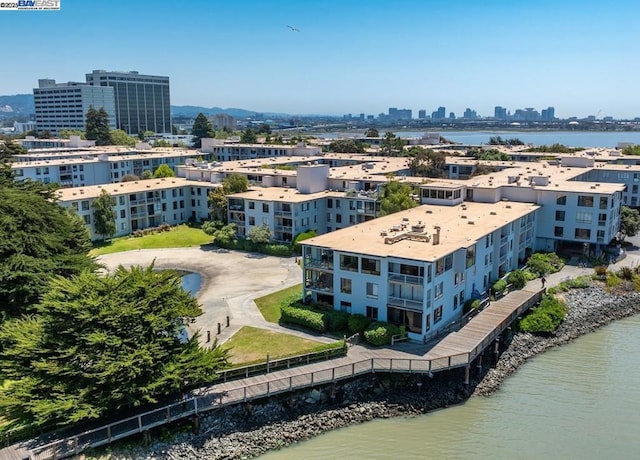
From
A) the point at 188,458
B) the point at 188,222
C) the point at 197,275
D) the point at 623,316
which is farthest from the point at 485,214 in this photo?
the point at 188,222

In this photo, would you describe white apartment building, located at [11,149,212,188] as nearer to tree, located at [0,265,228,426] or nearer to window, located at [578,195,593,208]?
tree, located at [0,265,228,426]

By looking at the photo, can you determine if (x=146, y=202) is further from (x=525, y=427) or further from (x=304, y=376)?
(x=525, y=427)

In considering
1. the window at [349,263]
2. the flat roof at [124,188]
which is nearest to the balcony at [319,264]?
the window at [349,263]

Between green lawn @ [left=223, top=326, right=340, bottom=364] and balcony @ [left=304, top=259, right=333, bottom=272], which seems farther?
balcony @ [left=304, top=259, right=333, bottom=272]

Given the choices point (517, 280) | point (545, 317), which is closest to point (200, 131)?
point (517, 280)

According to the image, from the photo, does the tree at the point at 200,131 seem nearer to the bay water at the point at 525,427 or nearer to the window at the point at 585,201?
the window at the point at 585,201

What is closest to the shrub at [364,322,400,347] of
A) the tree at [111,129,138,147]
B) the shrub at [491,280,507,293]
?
the shrub at [491,280,507,293]
